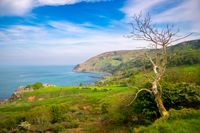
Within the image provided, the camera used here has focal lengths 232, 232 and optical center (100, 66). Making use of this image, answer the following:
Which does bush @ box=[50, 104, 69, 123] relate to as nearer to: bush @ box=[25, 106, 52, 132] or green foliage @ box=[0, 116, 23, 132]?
bush @ box=[25, 106, 52, 132]

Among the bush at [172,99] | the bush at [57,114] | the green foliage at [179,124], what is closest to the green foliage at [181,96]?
the bush at [172,99]

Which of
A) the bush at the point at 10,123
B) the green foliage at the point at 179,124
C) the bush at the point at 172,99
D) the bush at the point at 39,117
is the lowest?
the bush at the point at 10,123

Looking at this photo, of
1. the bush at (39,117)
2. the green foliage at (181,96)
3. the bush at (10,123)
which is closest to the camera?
the green foliage at (181,96)

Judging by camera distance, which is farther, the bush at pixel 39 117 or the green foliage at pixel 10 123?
the green foliage at pixel 10 123

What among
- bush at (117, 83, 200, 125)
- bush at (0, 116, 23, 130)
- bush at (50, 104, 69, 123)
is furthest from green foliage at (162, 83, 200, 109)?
bush at (0, 116, 23, 130)

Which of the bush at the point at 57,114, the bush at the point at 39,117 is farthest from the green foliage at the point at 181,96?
the bush at the point at 57,114

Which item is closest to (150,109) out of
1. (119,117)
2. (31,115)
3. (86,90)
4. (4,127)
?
(119,117)

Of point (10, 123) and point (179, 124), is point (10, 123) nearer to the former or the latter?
point (10, 123)

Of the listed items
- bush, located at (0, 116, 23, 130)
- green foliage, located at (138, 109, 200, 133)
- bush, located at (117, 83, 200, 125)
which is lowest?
bush, located at (0, 116, 23, 130)

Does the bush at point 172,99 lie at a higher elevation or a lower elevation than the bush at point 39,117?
higher

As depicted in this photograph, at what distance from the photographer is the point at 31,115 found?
5381 cm

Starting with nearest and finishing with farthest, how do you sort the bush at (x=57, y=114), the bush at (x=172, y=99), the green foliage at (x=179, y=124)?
the green foliage at (x=179, y=124) < the bush at (x=172, y=99) < the bush at (x=57, y=114)

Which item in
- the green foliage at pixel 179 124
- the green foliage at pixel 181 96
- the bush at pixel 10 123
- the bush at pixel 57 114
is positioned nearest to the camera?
the green foliage at pixel 179 124

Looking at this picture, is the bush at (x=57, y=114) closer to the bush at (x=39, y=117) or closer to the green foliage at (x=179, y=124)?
the bush at (x=39, y=117)
